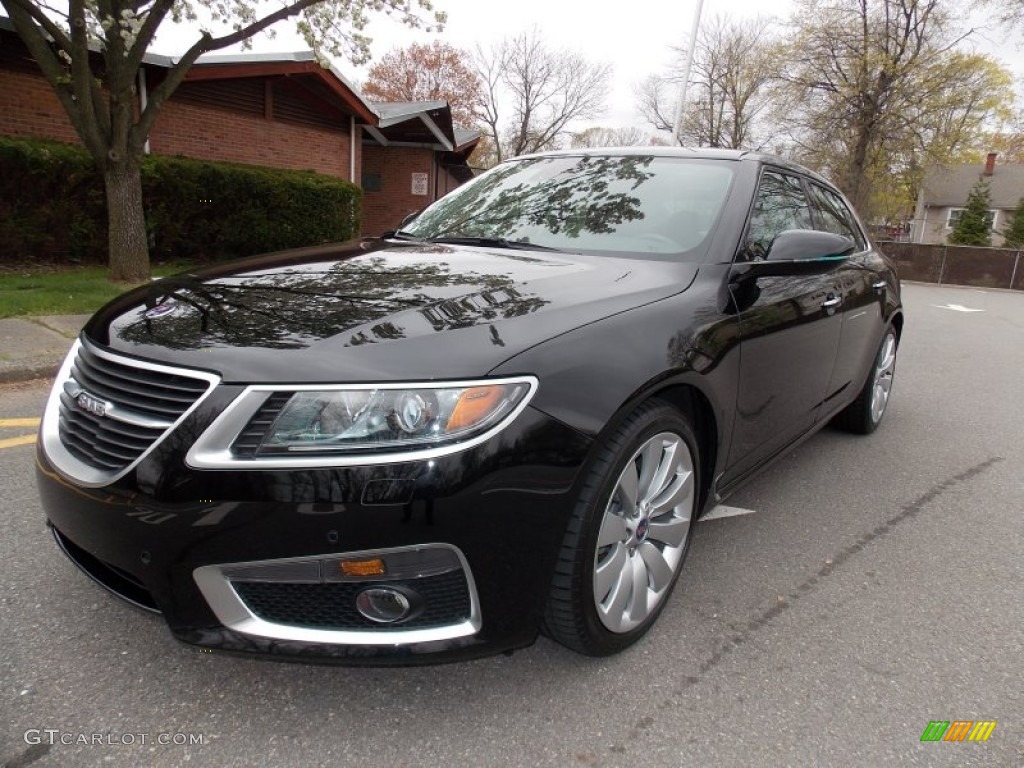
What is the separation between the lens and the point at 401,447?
1.61 metres

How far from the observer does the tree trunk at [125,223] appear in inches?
324

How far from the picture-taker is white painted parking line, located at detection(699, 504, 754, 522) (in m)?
3.25

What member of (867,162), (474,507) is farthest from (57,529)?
(867,162)

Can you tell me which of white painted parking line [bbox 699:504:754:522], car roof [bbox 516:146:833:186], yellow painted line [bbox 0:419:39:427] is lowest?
yellow painted line [bbox 0:419:39:427]

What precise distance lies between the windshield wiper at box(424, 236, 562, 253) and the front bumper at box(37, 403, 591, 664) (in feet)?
3.98

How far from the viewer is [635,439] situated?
1.95 metres

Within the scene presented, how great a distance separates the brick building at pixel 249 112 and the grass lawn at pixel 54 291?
126 inches

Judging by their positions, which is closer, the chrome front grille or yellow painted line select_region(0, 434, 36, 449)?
the chrome front grille

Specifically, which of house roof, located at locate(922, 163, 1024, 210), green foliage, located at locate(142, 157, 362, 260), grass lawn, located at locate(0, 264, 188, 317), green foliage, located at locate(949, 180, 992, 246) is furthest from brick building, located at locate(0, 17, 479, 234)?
house roof, located at locate(922, 163, 1024, 210)

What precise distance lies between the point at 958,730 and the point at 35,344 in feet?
20.6

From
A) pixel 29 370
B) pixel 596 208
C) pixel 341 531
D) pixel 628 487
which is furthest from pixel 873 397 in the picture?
pixel 29 370

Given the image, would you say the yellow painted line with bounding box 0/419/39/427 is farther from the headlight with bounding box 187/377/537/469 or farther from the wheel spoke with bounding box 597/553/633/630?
the wheel spoke with bounding box 597/553/633/630

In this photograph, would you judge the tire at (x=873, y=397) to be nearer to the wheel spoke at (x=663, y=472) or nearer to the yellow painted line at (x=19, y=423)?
the wheel spoke at (x=663, y=472)

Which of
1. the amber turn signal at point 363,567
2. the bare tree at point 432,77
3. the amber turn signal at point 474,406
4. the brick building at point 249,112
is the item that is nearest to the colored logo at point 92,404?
the amber turn signal at point 363,567
